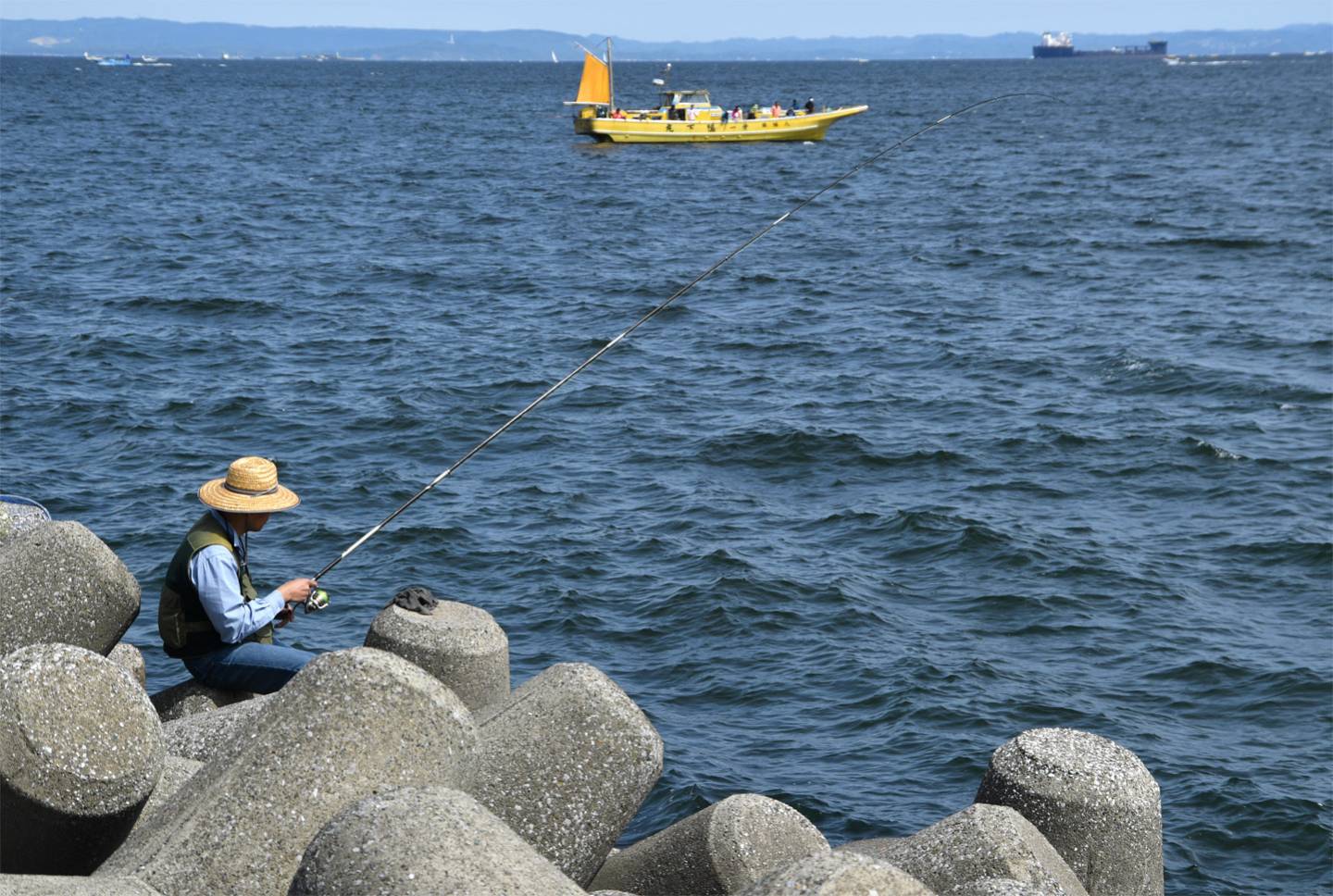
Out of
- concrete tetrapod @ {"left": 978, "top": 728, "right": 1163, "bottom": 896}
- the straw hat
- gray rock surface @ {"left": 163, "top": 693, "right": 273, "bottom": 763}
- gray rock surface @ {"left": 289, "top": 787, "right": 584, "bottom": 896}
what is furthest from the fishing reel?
gray rock surface @ {"left": 289, "top": 787, "right": 584, "bottom": 896}

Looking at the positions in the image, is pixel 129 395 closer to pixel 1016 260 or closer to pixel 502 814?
pixel 502 814

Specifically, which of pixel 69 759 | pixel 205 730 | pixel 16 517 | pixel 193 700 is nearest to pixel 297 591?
pixel 193 700

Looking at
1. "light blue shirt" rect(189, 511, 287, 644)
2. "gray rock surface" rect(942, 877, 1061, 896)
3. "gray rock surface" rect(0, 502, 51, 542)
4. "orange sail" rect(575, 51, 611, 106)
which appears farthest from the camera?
"orange sail" rect(575, 51, 611, 106)

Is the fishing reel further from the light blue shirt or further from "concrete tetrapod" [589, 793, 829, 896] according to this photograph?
"concrete tetrapod" [589, 793, 829, 896]

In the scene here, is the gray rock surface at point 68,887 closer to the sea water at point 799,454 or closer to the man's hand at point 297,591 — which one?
the man's hand at point 297,591

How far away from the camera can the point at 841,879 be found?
3359 millimetres

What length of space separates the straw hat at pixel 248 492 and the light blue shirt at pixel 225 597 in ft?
0.29

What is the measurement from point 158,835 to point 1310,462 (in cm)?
1326

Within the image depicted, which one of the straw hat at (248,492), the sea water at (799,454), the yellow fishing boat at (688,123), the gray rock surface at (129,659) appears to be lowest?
the sea water at (799,454)

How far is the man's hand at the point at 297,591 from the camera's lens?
642 centimetres

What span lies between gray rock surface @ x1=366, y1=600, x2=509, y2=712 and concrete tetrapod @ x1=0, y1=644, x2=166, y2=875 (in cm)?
155

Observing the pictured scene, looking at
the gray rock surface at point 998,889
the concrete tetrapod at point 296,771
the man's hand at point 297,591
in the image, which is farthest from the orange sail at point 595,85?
the gray rock surface at point 998,889

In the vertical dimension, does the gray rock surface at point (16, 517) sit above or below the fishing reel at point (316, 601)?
above

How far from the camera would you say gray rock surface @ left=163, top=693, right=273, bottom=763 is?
5.59 m
